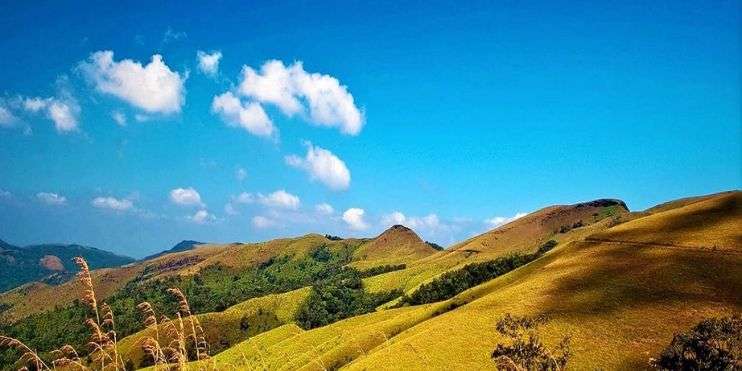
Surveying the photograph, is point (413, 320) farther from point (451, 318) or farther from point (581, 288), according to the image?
point (581, 288)

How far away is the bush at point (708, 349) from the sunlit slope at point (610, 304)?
17661 mm

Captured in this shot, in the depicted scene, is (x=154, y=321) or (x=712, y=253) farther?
(x=712, y=253)

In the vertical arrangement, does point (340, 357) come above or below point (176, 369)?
below

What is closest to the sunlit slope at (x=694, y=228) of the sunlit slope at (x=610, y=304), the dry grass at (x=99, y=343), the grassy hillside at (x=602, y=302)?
the grassy hillside at (x=602, y=302)

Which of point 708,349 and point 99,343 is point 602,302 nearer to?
point 708,349

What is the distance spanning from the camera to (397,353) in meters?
88.2

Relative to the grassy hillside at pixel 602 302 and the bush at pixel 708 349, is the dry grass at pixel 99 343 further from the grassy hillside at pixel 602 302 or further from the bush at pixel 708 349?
the grassy hillside at pixel 602 302

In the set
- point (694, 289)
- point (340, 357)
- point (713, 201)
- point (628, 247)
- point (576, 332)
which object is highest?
point (713, 201)

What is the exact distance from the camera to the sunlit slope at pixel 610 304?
241 ft

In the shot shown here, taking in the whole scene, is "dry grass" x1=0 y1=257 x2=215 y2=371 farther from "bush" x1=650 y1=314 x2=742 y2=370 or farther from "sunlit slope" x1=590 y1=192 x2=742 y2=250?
"sunlit slope" x1=590 y1=192 x2=742 y2=250

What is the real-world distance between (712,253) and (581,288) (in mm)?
24877

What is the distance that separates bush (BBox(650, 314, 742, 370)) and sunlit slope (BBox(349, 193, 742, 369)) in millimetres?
17661

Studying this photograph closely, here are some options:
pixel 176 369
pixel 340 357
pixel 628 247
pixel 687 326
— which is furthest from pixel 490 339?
pixel 176 369

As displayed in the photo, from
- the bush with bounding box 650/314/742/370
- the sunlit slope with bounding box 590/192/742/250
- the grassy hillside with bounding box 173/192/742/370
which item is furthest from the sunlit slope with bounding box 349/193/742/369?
the bush with bounding box 650/314/742/370
